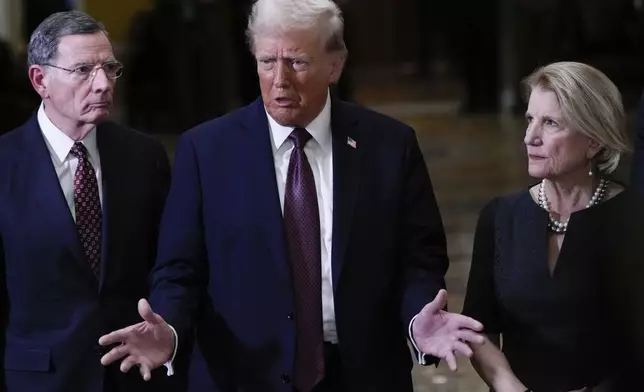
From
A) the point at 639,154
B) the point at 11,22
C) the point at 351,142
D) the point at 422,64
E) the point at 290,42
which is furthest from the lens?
the point at 422,64

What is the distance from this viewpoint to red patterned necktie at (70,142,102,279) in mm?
3240

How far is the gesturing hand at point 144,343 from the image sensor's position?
2.87 m

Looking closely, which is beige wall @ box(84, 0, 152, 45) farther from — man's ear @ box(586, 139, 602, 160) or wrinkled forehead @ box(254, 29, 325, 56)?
man's ear @ box(586, 139, 602, 160)

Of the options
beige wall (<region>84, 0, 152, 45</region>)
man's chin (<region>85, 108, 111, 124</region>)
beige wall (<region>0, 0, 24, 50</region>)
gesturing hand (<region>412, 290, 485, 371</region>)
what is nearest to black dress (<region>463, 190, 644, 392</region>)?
gesturing hand (<region>412, 290, 485, 371</region>)

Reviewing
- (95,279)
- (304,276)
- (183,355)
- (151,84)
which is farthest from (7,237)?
(151,84)

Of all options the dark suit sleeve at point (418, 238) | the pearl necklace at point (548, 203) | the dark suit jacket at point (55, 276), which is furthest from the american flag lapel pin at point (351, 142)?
the dark suit jacket at point (55, 276)

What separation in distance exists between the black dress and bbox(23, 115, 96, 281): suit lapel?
0.99 m

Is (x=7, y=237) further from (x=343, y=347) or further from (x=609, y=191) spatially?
(x=609, y=191)

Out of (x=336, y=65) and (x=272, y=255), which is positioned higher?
(x=336, y=65)

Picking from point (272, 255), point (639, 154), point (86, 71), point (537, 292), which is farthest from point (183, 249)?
point (639, 154)

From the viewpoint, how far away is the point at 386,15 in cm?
1606

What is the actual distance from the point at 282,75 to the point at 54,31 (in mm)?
644

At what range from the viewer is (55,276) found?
3189 mm

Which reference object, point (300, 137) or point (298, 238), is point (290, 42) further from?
point (298, 238)
